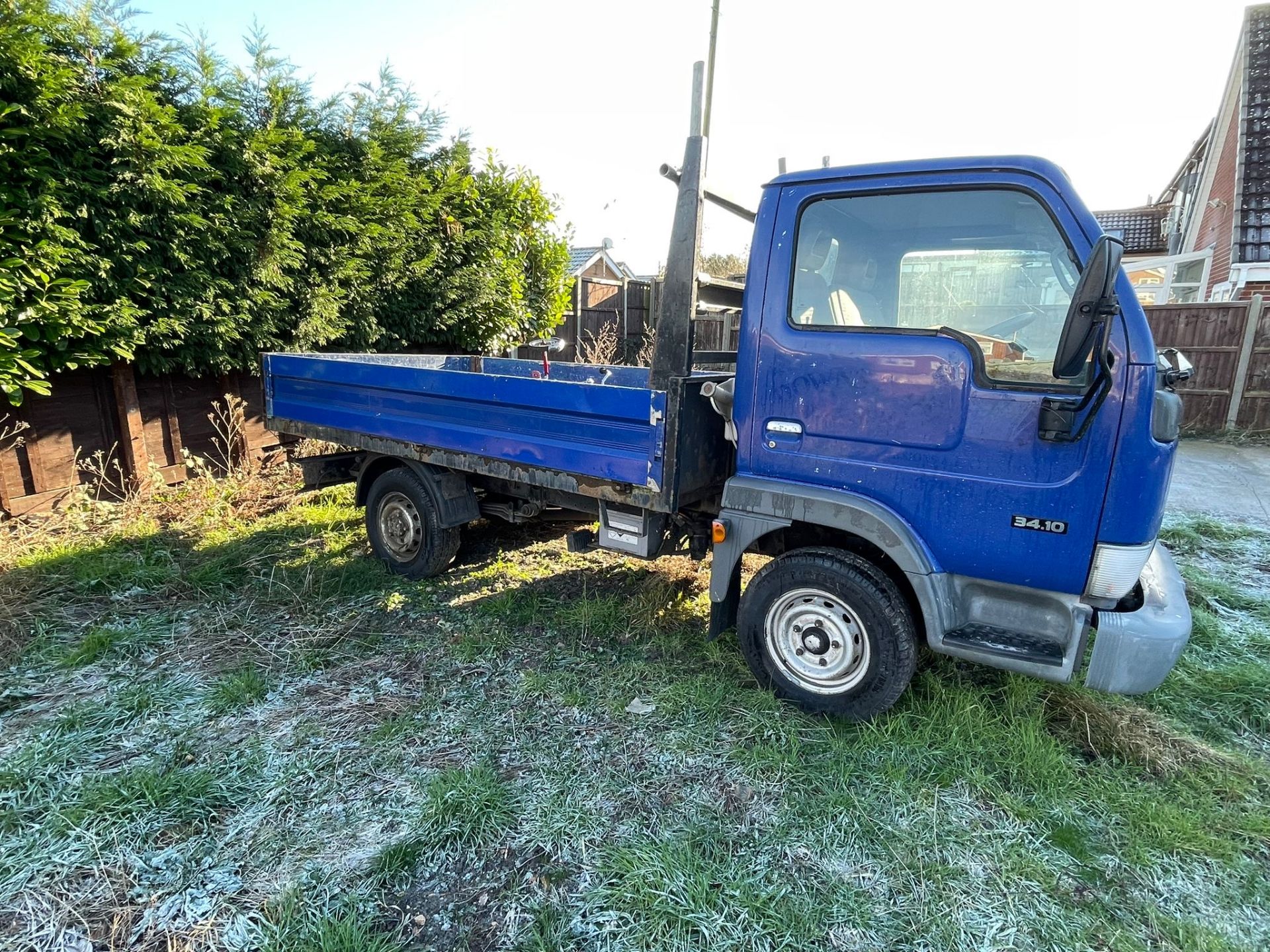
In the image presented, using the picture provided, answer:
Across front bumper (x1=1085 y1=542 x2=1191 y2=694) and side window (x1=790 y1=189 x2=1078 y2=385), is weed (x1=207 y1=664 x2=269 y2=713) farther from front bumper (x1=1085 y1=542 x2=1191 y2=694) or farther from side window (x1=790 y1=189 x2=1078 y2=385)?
front bumper (x1=1085 y1=542 x2=1191 y2=694)

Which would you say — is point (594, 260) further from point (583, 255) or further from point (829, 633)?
point (829, 633)

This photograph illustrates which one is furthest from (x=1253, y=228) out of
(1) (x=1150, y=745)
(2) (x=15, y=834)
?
(2) (x=15, y=834)

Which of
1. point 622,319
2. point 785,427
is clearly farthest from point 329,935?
point 622,319

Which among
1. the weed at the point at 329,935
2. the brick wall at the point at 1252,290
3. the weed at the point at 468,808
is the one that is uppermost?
the brick wall at the point at 1252,290

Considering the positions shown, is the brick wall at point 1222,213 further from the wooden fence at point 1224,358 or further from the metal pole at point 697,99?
the metal pole at point 697,99

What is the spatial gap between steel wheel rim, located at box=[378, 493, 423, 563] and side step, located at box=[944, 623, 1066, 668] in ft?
10.9

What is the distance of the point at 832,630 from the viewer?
3.01 metres

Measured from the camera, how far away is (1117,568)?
8.09 ft

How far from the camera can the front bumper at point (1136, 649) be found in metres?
2.38

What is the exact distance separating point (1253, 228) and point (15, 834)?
15786 mm

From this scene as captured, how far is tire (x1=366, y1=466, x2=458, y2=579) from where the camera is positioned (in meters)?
4.42

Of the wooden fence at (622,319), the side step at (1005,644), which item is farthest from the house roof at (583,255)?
the side step at (1005,644)

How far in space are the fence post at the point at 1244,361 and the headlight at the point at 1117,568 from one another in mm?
10197

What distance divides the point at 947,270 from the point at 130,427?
634 cm
